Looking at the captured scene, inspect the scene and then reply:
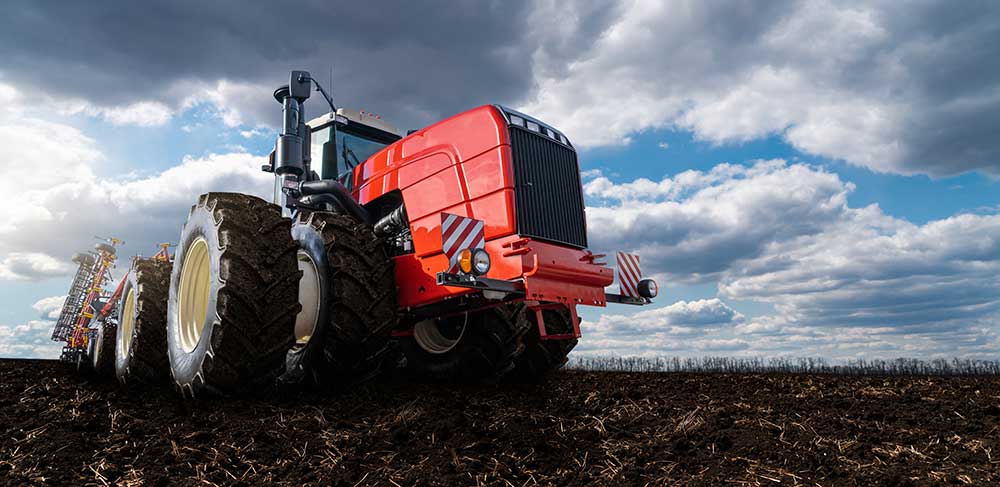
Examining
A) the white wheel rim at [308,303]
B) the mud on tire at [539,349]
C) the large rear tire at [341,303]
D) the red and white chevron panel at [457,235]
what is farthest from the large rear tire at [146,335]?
the mud on tire at [539,349]

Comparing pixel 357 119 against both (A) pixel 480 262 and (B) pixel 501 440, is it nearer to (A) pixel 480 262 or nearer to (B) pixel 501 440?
(A) pixel 480 262

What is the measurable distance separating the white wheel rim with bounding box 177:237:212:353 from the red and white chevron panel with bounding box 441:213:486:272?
2008 mm

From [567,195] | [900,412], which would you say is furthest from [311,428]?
[900,412]

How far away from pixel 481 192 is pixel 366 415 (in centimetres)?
212

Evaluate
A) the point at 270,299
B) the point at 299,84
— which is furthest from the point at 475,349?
the point at 299,84

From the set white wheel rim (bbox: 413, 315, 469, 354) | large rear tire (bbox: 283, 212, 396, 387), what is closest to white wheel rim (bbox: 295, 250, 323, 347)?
large rear tire (bbox: 283, 212, 396, 387)

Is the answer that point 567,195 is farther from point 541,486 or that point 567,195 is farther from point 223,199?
point 541,486

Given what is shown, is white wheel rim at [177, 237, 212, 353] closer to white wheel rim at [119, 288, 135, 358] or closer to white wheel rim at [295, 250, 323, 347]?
white wheel rim at [295, 250, 323, 347]

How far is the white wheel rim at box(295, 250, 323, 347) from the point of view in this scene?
5727mm

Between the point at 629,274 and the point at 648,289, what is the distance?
24cm

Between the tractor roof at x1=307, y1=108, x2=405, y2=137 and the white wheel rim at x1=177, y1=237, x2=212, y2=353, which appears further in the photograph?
the tractor roof at x1=307, y1=108, x2=405, y2=137

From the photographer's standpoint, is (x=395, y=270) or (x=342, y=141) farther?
(x=342, y=141)

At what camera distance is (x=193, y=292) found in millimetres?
5766

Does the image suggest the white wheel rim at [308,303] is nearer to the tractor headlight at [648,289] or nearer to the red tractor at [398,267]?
the red tractor at [398,267]
